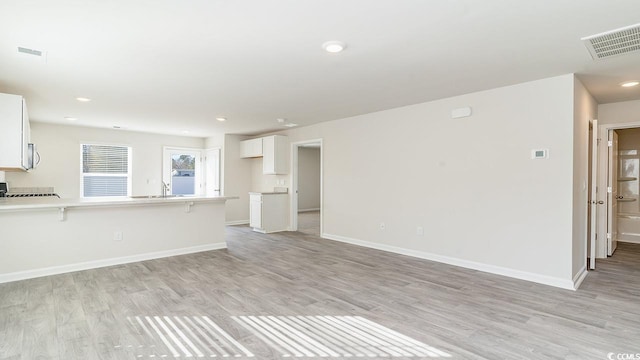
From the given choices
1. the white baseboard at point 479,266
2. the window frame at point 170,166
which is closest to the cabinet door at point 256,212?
the window frame at point 170,166

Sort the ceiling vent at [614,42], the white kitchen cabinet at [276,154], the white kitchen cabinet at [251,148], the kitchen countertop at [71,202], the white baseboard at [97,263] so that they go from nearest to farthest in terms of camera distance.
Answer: the ceiling vent at [614,42], the kitchen countertop at [71,202], the white baseboard at [97,263], the white kitchen cabinet at [276,154], the white kitchen cabinet at [251,148]

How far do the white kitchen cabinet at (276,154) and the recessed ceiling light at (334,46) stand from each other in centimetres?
451

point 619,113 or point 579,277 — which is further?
point 619,113

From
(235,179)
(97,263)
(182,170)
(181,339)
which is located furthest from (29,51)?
(182,170)

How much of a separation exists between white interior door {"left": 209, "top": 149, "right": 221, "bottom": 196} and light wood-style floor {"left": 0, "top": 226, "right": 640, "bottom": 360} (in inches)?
161

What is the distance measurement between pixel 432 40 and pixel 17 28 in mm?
3206

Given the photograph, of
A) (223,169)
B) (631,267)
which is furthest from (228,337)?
(223,169)

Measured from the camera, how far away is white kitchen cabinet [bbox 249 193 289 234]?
271 inches

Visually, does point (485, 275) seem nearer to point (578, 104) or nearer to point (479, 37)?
point (578, 104)

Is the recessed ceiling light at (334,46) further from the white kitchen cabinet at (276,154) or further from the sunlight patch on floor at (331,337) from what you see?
the white kitchen cabinet at (276,154)

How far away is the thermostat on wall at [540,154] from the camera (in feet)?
11.9

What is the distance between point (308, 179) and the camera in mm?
11266

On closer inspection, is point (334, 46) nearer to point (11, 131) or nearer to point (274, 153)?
point (11, 131)

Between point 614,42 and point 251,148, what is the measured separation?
22.1ft
